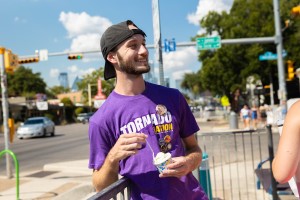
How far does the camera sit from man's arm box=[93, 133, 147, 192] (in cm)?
207

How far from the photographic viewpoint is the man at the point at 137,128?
2240 millimetres

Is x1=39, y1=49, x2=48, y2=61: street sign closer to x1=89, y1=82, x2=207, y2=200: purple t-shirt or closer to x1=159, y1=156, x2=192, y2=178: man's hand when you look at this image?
x1=89, y1=82, x2=207, y2=200: purple t-shirt

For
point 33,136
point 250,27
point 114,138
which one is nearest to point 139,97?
point 114,138

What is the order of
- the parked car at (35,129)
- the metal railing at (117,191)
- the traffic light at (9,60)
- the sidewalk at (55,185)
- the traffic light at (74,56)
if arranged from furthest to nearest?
the parked car at (35,129)
the traffic light at (74,56)
the traffic light at (9,60)
the sidewalk at (55,185)
the metal railing at (117,191)

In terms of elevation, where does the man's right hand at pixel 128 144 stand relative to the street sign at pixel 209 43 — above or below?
below

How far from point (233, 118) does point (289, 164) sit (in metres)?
23.8

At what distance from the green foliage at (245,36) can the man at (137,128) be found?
112ft

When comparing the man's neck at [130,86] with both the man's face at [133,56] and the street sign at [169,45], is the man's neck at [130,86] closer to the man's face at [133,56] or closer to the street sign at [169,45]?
the man's face at [133,56]

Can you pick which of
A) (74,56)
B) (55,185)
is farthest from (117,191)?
(74,56)

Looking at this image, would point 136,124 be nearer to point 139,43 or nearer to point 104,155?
point 104,155

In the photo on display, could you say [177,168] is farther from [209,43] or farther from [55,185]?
[209,43]

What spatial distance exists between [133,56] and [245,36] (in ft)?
124

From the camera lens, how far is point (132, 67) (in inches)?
91.7

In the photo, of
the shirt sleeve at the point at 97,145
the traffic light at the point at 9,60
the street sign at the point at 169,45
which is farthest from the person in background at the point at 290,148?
the street sign at the point at 169,45
